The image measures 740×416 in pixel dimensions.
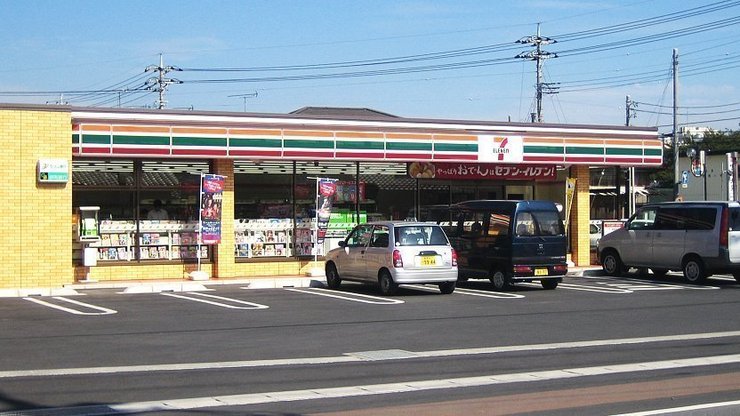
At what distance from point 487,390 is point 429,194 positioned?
17.9m

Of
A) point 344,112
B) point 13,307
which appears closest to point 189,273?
point 13,307

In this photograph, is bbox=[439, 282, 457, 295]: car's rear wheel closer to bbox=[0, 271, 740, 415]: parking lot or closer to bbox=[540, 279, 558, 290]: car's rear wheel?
bbox=[0, 271, 740, 415]: parking lot

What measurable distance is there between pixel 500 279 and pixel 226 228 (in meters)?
7.55

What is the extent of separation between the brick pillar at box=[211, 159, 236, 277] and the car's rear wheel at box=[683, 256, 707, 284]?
38.5 feet

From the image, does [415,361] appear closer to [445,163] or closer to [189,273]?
[189,273]

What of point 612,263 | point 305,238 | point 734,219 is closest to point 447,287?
point 305,238

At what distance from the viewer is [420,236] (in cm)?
2053

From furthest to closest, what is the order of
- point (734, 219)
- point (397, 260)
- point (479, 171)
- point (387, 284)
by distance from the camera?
1. point (479, 171)
2. point (734, 219)
3. point (387, 284)
4. point (397, 260)

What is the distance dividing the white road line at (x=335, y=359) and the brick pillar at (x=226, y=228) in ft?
42.1

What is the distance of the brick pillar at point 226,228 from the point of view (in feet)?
81.3

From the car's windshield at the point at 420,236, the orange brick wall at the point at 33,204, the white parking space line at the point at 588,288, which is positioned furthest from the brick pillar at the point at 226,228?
the white parking space line at the point at 588,288

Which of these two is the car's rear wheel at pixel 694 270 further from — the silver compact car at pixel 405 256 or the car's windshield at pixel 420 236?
the car's windshield at pixel 420 236

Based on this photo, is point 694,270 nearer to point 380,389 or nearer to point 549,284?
point 549,284

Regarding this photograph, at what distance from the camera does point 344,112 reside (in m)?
37.9
